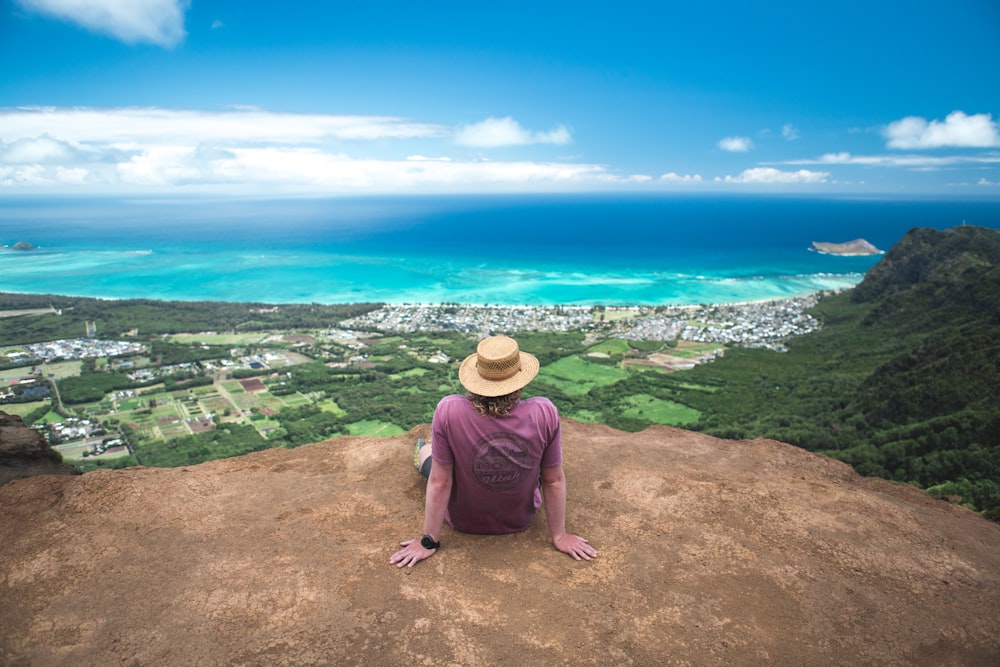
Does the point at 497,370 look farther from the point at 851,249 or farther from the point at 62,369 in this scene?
the point at 851,249

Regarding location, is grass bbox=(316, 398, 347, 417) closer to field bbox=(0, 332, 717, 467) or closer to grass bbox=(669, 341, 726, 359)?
field bbox=(0, 332, 717, 467)

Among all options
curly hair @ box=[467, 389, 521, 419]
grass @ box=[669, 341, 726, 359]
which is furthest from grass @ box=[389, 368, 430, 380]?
curly hair @ box=[467, 389, 521, 419]

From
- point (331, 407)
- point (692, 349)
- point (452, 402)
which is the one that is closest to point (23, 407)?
point (331, 407)

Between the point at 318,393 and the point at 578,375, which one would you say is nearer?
the point at 318,393

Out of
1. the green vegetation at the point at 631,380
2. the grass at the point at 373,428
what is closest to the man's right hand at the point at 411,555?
the green vegetation at the point at 631,380

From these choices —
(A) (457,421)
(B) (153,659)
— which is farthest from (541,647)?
(B) (153,659)

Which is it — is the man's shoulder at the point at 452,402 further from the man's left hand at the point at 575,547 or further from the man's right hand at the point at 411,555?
the man's left hand at the point at 575,547
